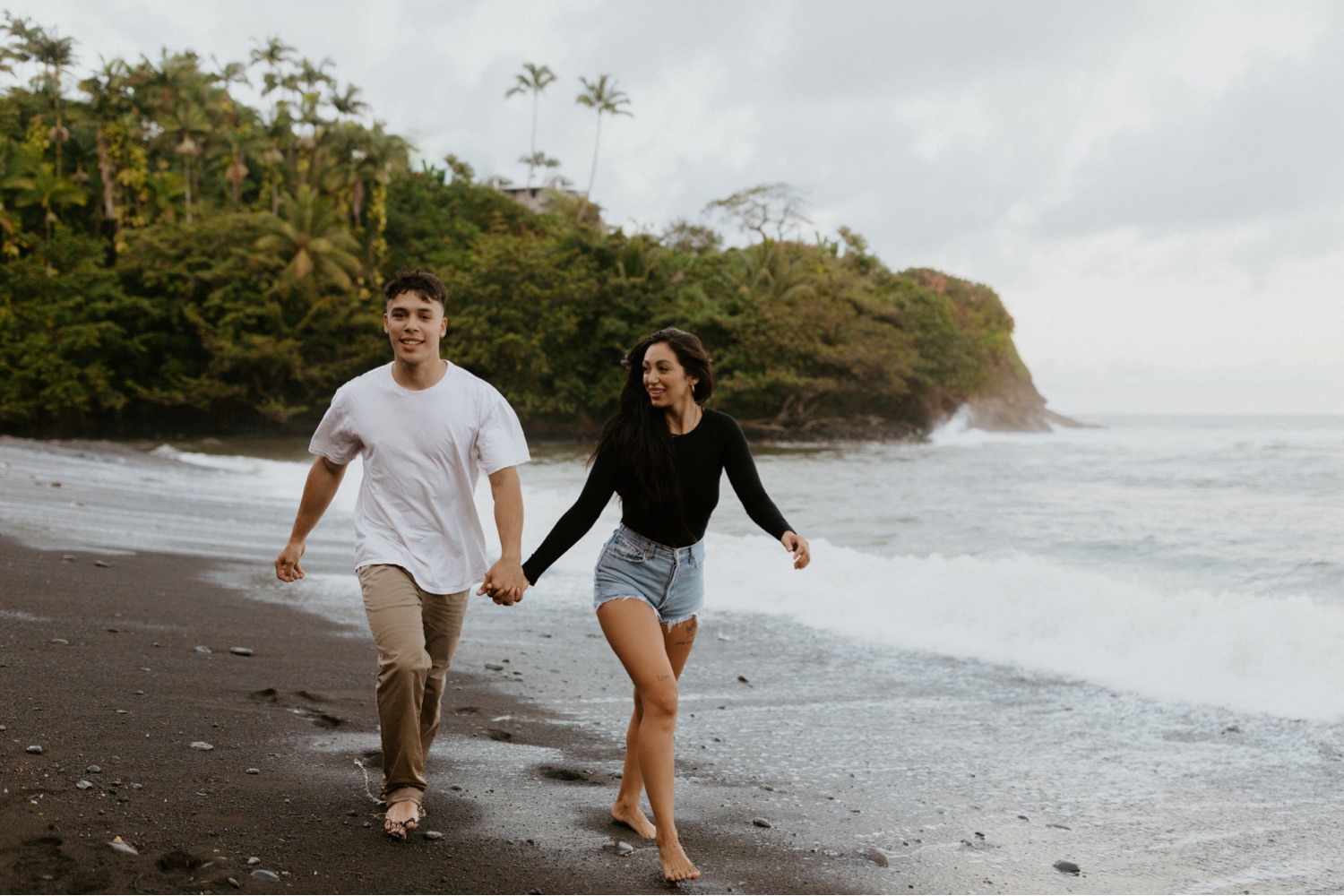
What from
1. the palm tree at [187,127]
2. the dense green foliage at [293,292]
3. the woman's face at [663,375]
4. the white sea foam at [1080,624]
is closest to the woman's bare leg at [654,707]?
the woman's face at [663,375]

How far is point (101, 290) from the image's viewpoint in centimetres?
4172

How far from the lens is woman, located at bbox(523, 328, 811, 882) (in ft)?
10.8

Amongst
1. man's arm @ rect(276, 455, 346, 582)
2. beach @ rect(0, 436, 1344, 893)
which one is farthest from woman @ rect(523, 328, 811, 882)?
man's arm @ rect(276, 455, 346, 582)

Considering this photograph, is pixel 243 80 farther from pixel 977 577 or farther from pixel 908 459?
pixel 977 577

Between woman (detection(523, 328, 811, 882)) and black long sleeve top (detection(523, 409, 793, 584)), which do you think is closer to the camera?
woman (detection(523, 328, 811, 882))

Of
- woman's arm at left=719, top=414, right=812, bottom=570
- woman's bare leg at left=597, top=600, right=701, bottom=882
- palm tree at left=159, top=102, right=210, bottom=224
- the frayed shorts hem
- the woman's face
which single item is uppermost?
palm tree at left=159, top=102, right=210, bottom=224

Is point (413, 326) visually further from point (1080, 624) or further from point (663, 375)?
point (1080, 624)

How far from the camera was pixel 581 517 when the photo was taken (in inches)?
136

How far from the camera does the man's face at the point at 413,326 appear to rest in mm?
3438

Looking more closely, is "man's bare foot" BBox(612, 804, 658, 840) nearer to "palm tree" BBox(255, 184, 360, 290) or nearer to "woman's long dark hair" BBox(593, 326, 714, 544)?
"woman's long dark hair" BBox(593, 326, 714, 544)

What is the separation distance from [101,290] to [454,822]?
147 ft

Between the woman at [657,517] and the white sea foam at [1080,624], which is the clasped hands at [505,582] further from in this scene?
the white sea foam at [1080,624]

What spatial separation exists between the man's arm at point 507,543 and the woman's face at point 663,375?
0.54 metres

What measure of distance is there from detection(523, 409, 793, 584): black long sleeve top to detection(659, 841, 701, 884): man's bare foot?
94cm
